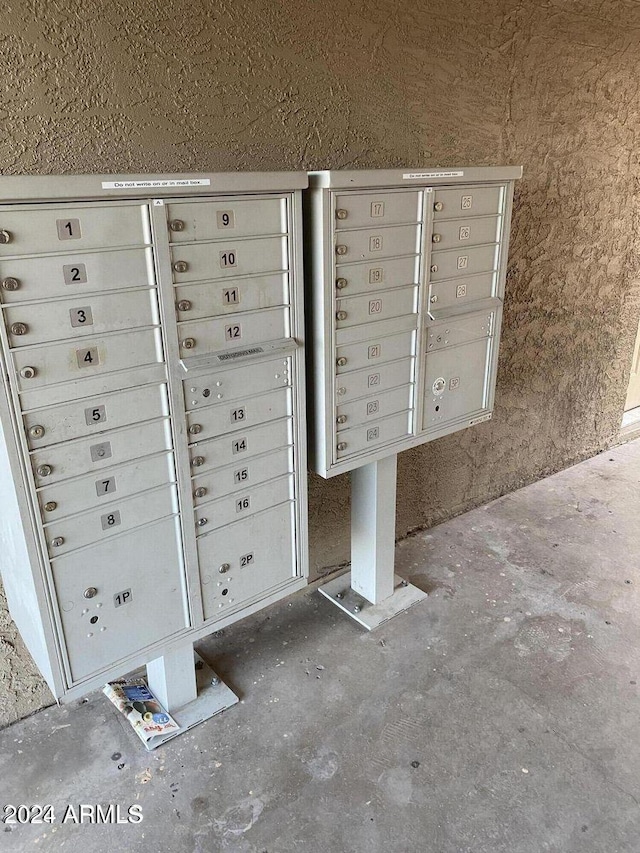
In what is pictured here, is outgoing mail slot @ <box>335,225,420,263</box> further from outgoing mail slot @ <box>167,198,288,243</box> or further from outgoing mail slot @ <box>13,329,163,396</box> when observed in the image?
outgoing mail slot @ <box>13,329,163,396</box>

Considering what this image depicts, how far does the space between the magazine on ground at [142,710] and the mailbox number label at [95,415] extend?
107 cm

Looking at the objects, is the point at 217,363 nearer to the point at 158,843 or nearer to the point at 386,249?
the point at 386,249

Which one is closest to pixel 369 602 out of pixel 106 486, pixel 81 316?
pixel 106 486

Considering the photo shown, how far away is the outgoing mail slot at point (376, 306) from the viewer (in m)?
1.99

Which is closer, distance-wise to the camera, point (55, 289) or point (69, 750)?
point (55, 289)

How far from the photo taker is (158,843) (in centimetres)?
172

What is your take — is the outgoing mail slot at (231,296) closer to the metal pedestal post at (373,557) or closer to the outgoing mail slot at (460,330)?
the outgoing mail slot at (460,330)

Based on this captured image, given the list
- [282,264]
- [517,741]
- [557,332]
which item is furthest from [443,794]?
[557,332]

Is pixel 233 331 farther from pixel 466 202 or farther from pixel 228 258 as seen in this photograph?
pixel 466 202

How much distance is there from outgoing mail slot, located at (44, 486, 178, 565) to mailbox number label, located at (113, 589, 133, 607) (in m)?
0.18

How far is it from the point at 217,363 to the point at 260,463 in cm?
38

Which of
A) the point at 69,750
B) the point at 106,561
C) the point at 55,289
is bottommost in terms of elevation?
the point at 69,750

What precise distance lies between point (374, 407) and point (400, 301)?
369mm

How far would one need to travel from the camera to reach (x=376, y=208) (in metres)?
1.96
